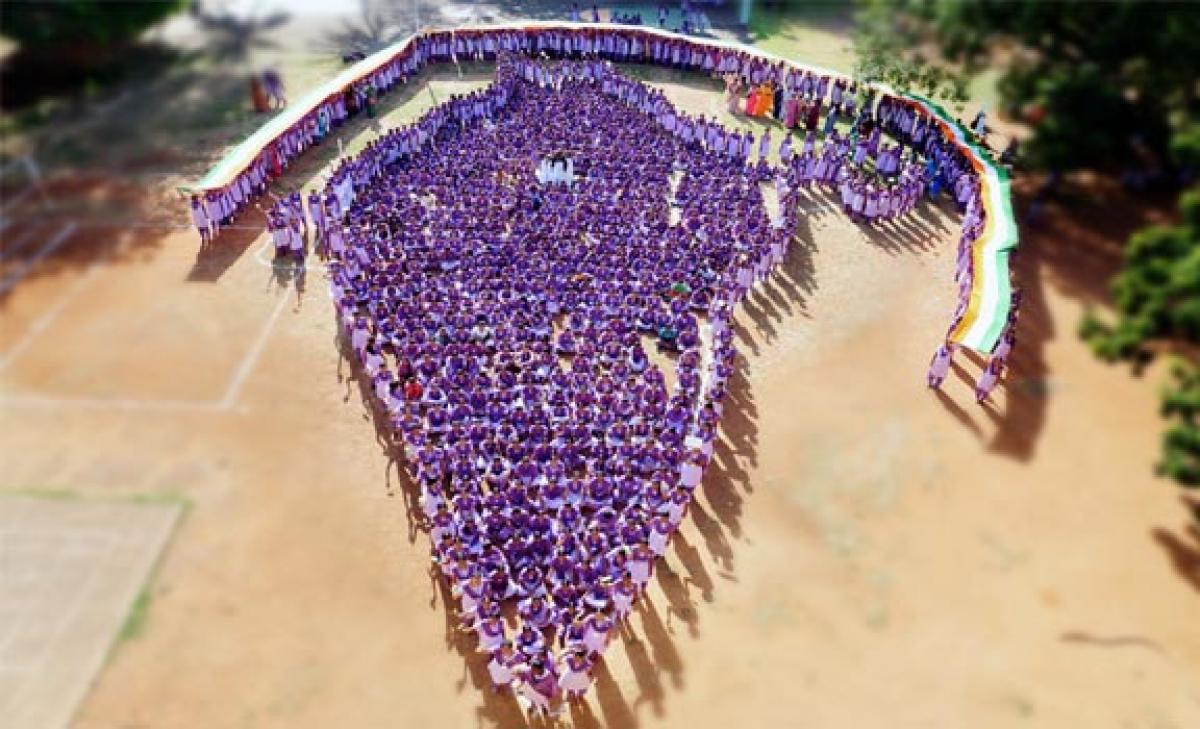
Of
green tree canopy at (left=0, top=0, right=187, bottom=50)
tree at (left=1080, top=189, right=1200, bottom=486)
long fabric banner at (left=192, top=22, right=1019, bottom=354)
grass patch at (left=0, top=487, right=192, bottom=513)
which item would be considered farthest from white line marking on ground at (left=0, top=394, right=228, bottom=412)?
tree at (left=1080, top=189, right=1200, bottom=486)

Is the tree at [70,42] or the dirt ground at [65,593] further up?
the tree at [70,42]

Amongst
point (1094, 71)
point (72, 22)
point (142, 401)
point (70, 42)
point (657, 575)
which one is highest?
point (72, 22)

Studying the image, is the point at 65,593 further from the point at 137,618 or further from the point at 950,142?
the point at 950,142

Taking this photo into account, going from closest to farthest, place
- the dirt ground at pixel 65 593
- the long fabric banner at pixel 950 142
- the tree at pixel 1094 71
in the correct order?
the tree at pixel 1094 71, the dirt ground at pixel 65 593, the long fabric banner at pixel 950 142

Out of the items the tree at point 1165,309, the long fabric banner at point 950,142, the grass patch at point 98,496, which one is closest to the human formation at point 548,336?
the long fabric banner at point 950,142

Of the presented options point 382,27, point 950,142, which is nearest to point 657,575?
point 950,142

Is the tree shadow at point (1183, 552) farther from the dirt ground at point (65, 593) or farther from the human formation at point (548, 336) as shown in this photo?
the dirt ground at point (65, 593)

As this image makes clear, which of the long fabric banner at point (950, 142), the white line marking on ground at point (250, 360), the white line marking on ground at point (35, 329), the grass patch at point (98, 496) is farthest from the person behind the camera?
the long fabric banner at point (950, 142)
